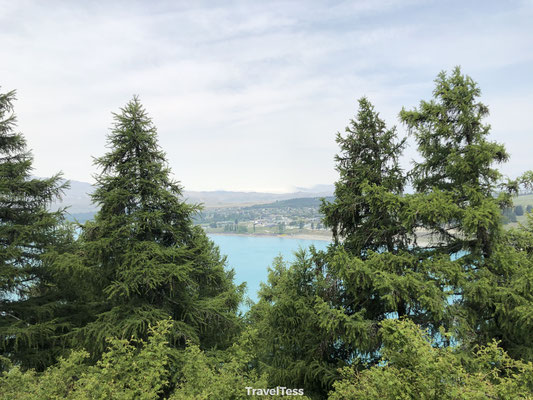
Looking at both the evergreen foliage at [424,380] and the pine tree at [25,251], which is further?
the pine tree at [25,251]

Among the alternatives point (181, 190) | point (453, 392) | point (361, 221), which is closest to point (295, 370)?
point (361, 221)

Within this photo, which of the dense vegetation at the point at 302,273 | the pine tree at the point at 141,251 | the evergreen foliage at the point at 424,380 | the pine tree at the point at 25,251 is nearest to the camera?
the evergreen foliage at the point at 424,380

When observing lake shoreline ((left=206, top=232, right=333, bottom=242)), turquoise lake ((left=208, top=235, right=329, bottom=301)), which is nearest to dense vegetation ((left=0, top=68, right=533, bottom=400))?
turquoise lake ((left=208, top=235, right=329, bottom=301))

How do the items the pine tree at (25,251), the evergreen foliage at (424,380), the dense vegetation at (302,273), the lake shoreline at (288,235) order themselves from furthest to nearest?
the lake shoreline at (288,235) < the pine tree at (25,251) < the dense vegetation at (302,273) < the evergreen foliage at (424,380)

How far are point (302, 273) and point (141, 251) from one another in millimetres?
4502

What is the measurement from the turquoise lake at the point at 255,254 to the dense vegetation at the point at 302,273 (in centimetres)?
3225

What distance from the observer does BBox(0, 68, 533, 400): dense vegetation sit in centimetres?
591

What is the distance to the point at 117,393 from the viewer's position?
4484 mm

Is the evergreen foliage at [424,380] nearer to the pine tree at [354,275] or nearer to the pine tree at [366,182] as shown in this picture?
the pine tree at [354,275]

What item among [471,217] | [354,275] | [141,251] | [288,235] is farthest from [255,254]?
[471,217]

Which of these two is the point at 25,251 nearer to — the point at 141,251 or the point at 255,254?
the point at 141,251

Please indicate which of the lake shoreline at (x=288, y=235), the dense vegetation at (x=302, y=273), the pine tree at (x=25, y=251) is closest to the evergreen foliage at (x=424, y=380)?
the dense vegetation at (x=302, y=273)

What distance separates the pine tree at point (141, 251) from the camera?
7.19 metres

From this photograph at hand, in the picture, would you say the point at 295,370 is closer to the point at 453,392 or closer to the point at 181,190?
the point at 453,392
